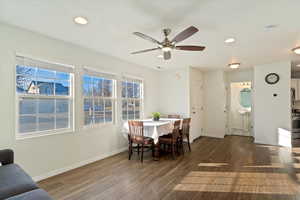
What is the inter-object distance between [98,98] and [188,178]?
2.60 m

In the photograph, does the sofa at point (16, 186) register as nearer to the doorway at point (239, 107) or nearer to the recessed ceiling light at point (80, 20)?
the recessed ceiling light at point (80, 20)

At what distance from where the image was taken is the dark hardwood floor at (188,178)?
241 cm

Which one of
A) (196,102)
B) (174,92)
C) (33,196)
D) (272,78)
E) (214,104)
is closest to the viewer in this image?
(33,196)

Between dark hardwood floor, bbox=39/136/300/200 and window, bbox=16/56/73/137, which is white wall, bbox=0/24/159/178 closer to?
window, bbox=16/56/73/137

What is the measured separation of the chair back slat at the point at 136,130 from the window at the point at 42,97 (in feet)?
4.21

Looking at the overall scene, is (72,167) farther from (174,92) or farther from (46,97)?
(174,92)

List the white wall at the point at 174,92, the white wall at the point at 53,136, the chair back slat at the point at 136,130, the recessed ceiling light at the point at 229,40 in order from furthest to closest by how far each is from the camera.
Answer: the white wall at the point at 174,92, the chair back slat at the point at 136,130, the recessed ceiling light at the point at 229,40, the white wall at the point at 53,136

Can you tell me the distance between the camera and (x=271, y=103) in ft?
16.9

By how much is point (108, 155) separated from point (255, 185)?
3.06 meters

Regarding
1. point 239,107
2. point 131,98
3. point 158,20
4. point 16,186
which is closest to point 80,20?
point 158,20

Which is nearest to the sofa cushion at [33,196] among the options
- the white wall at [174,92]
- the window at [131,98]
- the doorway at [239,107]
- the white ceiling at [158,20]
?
the white ceiling at [158,20]

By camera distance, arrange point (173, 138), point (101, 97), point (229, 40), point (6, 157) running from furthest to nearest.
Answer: point (101, 97) < point (173, 138) < point (229, 40) < point (6, 157)

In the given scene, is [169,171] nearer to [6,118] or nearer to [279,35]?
[6,118]

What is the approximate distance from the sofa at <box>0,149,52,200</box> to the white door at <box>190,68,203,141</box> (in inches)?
183
